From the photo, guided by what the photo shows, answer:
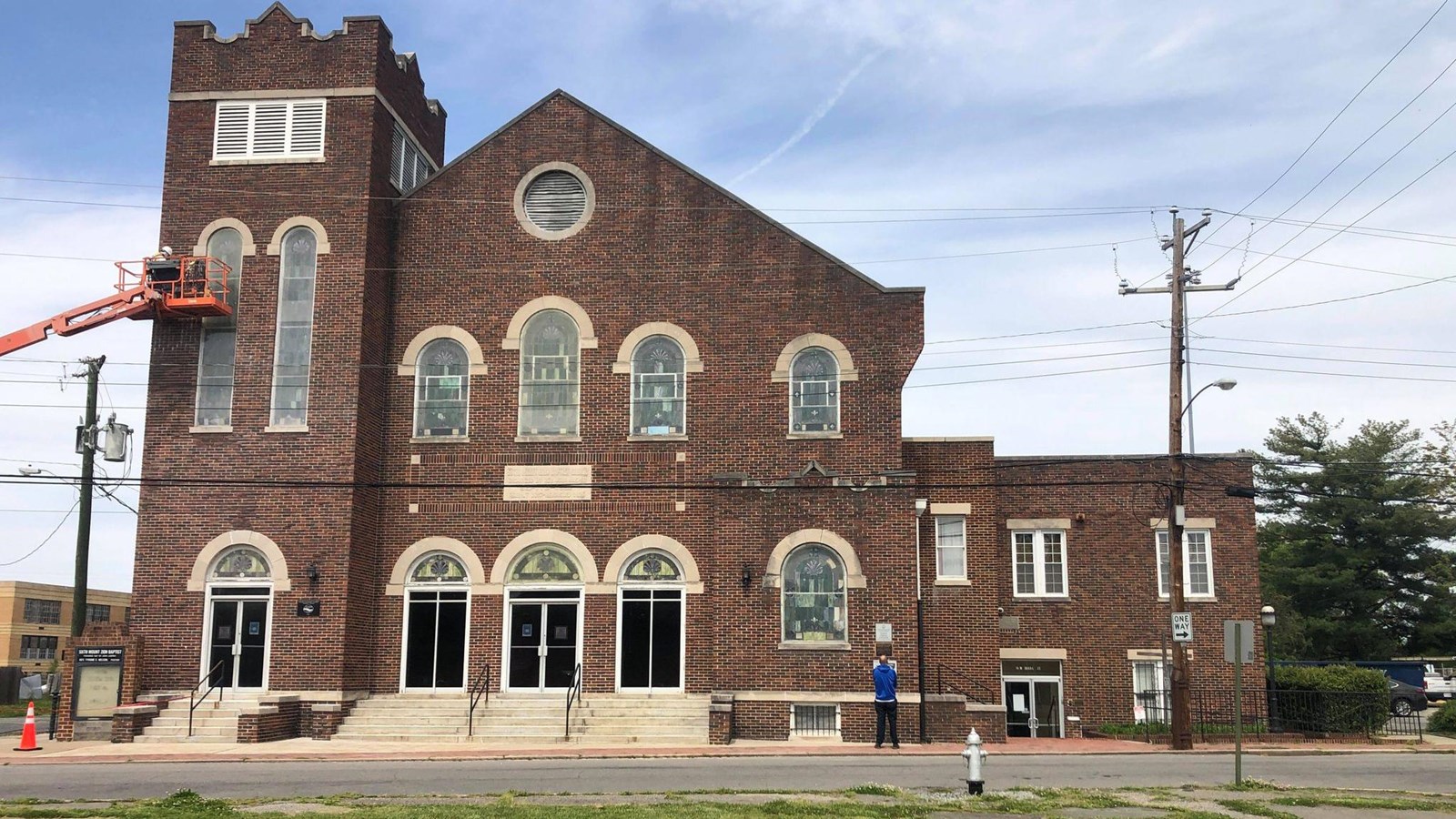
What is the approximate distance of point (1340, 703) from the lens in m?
27.7

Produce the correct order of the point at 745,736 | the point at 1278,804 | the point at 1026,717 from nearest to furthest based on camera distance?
the point at 1278,804 < the point at 745,736 < the point at 1026,717

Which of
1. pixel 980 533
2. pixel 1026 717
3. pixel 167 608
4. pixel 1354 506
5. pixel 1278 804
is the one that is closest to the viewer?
pixel 1278 804

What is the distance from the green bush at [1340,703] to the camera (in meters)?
27.7

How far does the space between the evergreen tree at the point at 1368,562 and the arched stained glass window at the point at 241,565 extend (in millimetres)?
39584

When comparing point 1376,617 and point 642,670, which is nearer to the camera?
point 642,670

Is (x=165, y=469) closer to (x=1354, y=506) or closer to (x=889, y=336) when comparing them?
(x=889, y=336)

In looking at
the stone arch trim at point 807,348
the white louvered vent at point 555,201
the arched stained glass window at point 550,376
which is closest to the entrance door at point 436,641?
the arched stained glass window at point 550,376

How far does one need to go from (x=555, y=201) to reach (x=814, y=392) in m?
6.97

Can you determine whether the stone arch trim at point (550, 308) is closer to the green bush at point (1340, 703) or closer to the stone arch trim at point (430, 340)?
the stone arch trim at point (430, 340)

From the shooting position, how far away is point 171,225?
26.8 metres

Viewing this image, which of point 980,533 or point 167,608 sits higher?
point 980,533

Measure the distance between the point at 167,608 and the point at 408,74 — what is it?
12.7 m

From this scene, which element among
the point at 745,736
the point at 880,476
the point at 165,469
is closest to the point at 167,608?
the point at 165,469

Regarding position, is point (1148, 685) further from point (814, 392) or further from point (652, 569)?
point (652, 569)
